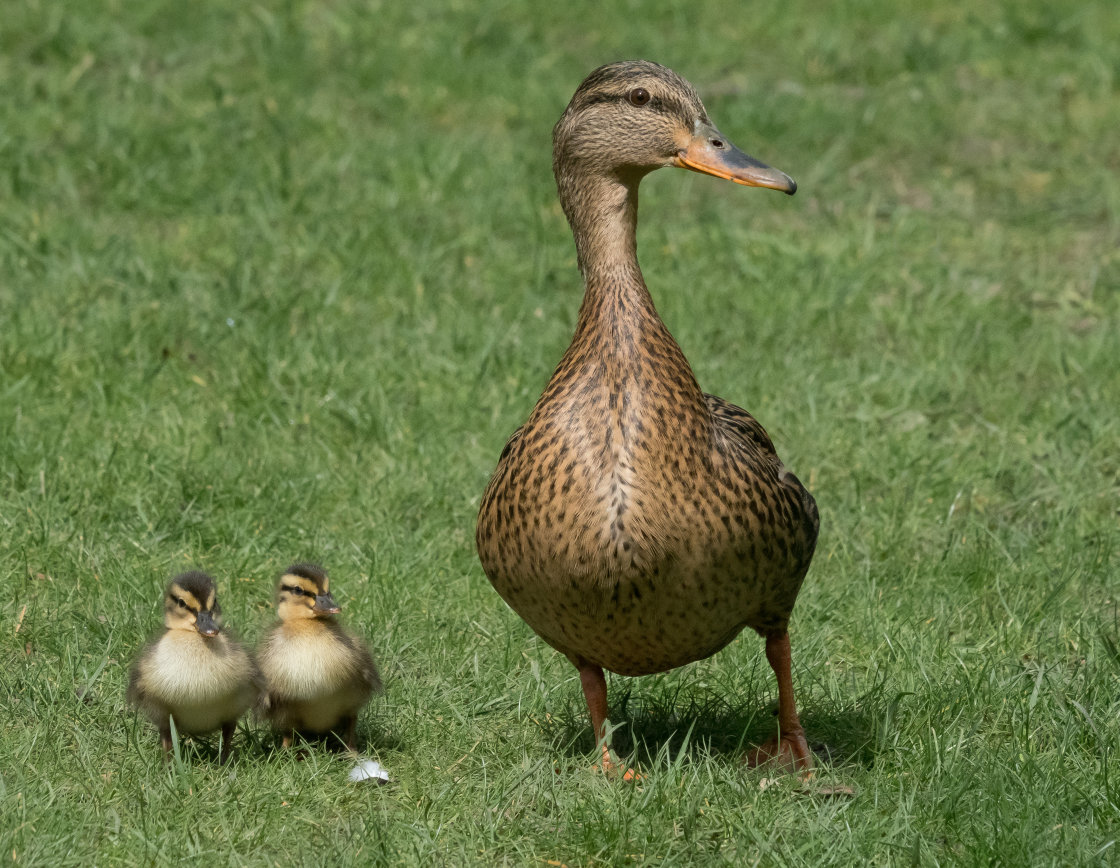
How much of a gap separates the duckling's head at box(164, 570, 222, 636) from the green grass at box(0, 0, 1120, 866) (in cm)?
36

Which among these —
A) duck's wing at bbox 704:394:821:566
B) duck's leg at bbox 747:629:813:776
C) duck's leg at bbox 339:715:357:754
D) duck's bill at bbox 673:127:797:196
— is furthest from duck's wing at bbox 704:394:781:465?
duck's leg at bbox 339:715:357:754

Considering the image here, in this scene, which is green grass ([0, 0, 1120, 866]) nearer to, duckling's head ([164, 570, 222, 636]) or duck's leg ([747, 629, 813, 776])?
duck's leg ([747, 629, 813, 776])

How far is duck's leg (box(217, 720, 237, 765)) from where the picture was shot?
4176 millimetres

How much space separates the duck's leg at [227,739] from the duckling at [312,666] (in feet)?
0.34

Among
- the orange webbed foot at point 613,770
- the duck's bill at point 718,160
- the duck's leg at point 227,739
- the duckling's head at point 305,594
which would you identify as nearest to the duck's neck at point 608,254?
the duck's bill at point 718,160

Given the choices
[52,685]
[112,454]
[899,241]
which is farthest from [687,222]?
[52,685]

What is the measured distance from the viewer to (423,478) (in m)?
5.87

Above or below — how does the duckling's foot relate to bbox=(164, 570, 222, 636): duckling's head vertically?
below

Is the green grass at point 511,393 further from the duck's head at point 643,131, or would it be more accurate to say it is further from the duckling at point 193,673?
the duck's head at point 643,131

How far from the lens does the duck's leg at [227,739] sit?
418 centimetres

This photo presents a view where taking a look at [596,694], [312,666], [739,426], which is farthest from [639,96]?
[312,666]

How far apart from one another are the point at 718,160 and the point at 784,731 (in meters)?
1.53

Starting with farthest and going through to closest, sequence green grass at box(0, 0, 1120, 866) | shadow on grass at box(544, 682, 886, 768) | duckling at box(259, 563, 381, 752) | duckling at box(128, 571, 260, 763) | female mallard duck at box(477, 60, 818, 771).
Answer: shadow on grass at box(544, 682, 886, 768) → duckling at box(259, 563, 381, 752) → duckling at box(128, 571, 260, 763) → green grass at box(0, 0, 1120, 866) → female mallard duck at box(477, 60, 818, 771)

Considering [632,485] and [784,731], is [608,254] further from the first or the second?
[784,731]
